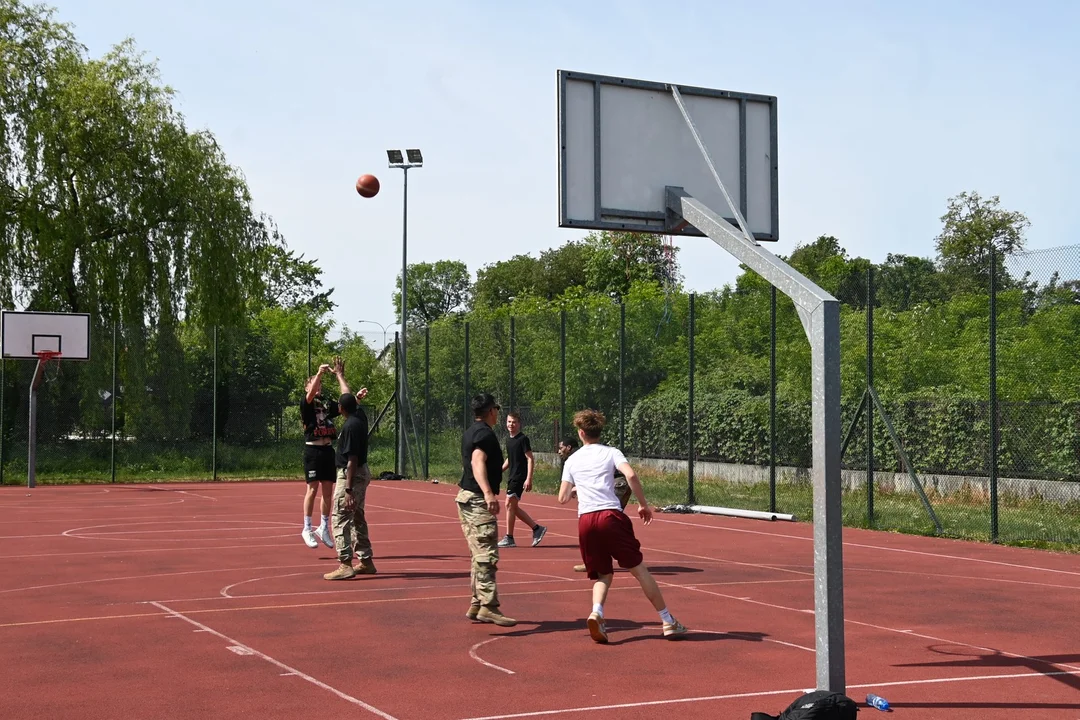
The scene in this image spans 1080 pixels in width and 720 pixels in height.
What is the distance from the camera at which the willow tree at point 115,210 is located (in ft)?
98.7

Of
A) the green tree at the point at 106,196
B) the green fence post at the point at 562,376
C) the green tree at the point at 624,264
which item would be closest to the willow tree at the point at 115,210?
the green tree at the point at 106,196

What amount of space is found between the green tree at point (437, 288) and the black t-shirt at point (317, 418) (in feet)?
344

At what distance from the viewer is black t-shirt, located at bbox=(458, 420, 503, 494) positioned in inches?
391

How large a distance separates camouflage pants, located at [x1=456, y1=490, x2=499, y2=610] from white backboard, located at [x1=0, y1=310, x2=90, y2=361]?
20.3 metres

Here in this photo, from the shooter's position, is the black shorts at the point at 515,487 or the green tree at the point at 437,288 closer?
the black shorts at the point at 515,487

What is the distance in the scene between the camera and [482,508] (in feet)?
32.5

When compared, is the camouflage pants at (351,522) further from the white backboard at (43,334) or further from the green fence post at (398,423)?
the green fence post at (398,423)

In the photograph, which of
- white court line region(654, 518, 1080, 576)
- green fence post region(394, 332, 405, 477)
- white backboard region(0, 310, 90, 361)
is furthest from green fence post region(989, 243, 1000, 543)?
white backboard region(0, 310, 90, 361)

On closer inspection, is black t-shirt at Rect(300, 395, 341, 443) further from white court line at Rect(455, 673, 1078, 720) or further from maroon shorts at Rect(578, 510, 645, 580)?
white court line at Rect(455, 673, 1078, 720)

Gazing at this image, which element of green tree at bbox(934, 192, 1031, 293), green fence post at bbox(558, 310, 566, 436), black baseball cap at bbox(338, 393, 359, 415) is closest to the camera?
black baseball cap at bbox(338, 393, 359, 415)

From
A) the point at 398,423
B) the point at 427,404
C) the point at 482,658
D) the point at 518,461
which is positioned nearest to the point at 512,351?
the point at 427,404

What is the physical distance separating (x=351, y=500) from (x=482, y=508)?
264 centimetres

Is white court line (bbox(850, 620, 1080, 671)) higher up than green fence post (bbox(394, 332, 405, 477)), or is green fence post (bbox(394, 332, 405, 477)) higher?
green fence post (bbox(394, 332, 405, 477))

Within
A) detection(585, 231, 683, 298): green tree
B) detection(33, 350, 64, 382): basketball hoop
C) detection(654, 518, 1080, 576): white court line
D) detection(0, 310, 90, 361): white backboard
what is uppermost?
detection(585, 231, 683, 298): green tree
